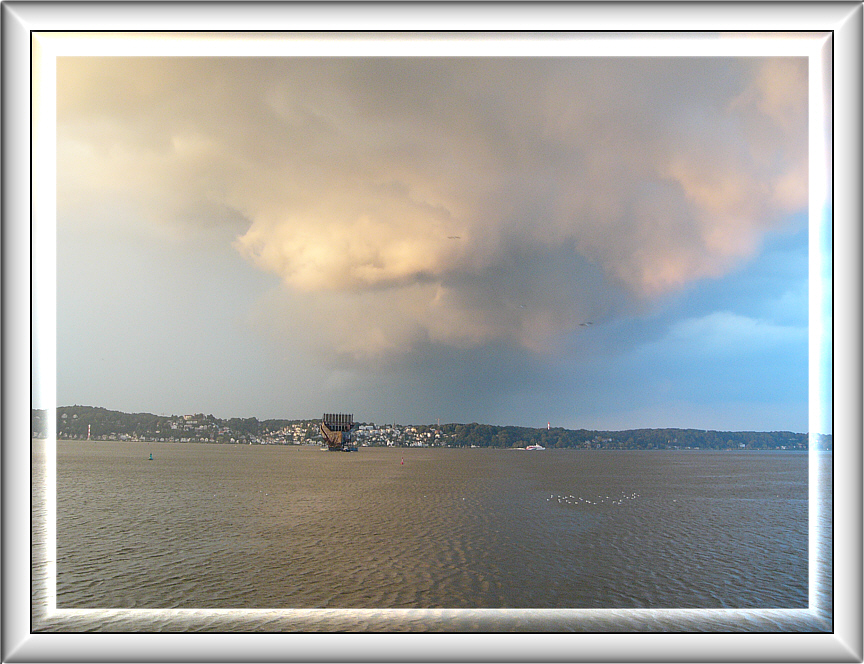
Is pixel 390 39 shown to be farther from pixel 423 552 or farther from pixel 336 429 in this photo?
pixel 336 429

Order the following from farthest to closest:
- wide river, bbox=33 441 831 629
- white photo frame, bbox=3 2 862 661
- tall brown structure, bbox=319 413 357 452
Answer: tall brown structure, bbox=319 413 357 452 < wide river, bbox=33 441 831 629 < white photo frame, bbox=3 2 862 661

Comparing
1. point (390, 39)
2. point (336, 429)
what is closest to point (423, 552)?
point (390, 39)

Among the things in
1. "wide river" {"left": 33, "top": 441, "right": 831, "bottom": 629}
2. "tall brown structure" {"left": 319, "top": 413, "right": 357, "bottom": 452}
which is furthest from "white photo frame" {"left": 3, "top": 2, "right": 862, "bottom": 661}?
"tall brown structure" {"left": 319, "top": 413, "right": 357, "bottom": 452}

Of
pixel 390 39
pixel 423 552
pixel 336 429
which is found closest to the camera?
pixel 390 39

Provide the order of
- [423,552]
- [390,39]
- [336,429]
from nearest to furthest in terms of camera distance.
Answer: [390,39], [423,552], [336,429]

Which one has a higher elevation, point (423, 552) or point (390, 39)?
point (390, 39)

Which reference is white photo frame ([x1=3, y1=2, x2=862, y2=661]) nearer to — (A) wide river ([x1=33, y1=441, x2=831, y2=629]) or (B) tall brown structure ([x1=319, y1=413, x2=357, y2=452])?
(A) wide river ([x1=33, y1=441, x2=831, y2=629])

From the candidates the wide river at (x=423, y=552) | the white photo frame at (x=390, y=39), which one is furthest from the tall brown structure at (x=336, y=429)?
the white photo frame at (x=390, y=39)

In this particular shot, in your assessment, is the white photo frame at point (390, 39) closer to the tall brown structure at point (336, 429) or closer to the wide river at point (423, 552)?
the wide river at point (423, 552)

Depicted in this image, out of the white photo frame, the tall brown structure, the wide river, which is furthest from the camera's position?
the tall brown structure

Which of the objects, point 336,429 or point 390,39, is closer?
point 390,39

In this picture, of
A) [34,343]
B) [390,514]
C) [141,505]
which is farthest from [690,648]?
[141,505]
